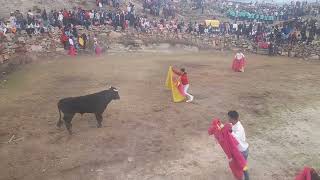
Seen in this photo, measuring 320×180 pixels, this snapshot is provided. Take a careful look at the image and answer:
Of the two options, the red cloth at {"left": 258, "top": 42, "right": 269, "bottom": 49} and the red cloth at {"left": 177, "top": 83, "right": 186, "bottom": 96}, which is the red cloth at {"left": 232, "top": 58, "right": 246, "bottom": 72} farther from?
the red cloth at {"left": 258, "top": 42, "right": 269, "bottom": 49}

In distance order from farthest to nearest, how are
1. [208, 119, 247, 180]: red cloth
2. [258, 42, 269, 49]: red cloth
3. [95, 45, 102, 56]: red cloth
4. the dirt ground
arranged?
[258, 42, 269, 49]: red cloth → [95, 45, 102, 56]: red cloth → the dirt ground → [208, 119, 247, 180]: red cloth

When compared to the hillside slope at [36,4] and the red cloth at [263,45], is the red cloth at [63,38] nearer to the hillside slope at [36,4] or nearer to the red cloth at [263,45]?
the hillside slope at [36,4]

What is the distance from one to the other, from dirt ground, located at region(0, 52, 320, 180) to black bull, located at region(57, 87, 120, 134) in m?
0.58

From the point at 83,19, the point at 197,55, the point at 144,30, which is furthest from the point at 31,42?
the point at 197,55

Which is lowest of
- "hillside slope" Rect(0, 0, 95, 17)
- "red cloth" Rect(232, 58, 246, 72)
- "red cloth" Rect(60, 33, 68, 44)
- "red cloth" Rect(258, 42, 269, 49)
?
"red cloth" Rect(232, 58, 246, 72)

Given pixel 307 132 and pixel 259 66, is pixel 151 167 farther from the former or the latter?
pixel 259 66

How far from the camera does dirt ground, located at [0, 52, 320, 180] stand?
10.8 meters

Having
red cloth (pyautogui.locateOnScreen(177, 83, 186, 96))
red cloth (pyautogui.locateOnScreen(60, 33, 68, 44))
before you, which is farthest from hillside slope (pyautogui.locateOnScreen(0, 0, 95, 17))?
red cloth (pyautogui.locateOnScreen(177, 83, 186, 96))

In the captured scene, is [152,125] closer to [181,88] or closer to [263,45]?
[181,88]

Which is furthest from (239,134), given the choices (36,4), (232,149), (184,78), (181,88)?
(36,4)

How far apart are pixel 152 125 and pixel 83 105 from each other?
8.26 ft

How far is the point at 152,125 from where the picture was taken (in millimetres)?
13758

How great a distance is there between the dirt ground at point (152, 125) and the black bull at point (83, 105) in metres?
0.58

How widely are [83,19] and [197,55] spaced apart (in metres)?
9.05
